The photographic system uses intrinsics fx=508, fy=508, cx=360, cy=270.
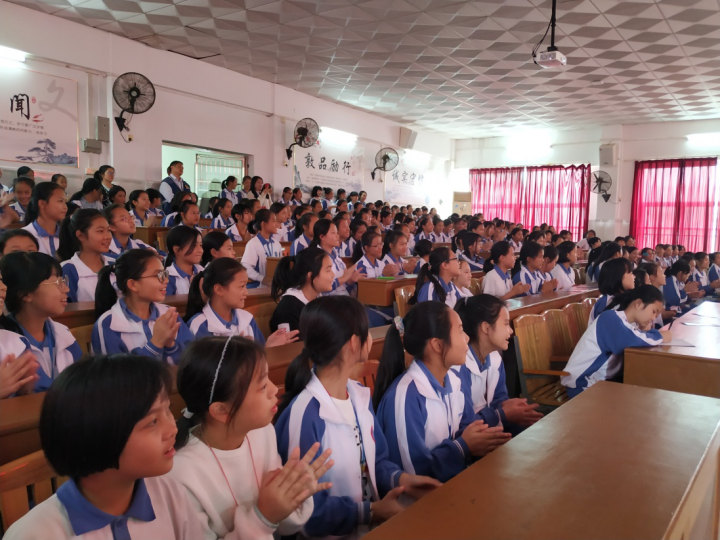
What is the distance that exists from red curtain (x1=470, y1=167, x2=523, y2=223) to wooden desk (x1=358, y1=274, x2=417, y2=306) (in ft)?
34.5

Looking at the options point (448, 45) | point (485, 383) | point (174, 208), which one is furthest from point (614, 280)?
point (174, 208)

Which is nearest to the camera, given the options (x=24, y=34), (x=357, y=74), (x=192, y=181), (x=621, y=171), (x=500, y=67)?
(x=24, y=34)

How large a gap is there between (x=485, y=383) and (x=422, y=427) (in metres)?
0.69

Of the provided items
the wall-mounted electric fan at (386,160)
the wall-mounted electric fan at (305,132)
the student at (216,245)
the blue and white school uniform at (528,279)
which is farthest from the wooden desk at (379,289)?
the wall-mounted electric fan at (386,160)

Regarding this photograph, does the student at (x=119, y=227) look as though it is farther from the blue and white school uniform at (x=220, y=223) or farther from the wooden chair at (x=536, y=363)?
the wooden chair at (x=536, y=363)

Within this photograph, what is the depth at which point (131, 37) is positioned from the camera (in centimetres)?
697

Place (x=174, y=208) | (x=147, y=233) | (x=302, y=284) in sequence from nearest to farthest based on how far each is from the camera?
(x=302, y=284) < (x=147, y=233) < (x=174, y=208)

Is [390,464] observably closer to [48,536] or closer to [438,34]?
[48,536]

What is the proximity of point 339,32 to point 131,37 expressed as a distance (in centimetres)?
289

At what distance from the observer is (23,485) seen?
3.52ft

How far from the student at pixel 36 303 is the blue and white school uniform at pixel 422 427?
126cm

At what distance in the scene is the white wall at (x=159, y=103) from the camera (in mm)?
6238

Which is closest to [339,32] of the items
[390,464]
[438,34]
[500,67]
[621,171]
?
[438,34]

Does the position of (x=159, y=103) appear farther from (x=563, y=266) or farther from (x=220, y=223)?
(x=563, y=266)
